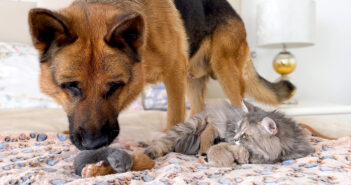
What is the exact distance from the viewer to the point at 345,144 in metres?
1.20

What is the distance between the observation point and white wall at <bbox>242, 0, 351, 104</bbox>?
3748mm

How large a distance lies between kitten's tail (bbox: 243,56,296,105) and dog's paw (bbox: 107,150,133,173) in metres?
1.66

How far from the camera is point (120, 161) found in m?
0.88

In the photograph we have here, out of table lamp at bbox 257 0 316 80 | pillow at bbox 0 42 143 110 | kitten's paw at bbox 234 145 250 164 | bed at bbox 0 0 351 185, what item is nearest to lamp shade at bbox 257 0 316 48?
table lamp at bbox 257 0 316 80

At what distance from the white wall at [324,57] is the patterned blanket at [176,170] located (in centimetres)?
276

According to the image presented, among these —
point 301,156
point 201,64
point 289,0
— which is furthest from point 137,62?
point 289,0

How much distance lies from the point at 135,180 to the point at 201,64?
160 centimetres

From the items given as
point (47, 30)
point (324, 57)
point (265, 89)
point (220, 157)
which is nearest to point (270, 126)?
point (220, 157)

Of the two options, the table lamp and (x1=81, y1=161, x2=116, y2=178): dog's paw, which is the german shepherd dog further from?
the table lamp

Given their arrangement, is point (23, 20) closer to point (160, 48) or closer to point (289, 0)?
point (160, 48)

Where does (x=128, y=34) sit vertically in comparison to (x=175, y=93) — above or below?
above

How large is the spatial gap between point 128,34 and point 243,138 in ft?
2.02

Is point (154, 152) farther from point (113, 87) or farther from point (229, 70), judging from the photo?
point (229, 70)

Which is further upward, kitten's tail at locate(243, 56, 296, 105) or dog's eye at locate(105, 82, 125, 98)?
dog's eye at locate(105, 82, 125, 98)
